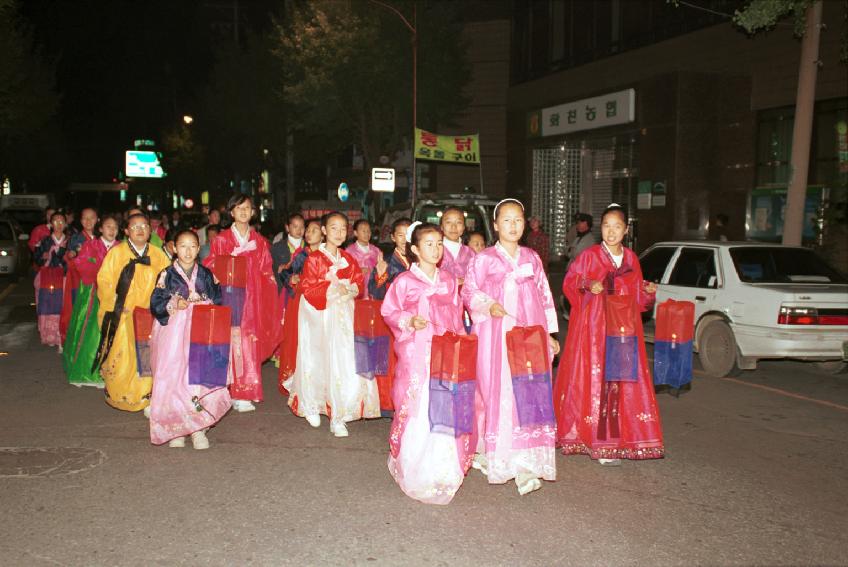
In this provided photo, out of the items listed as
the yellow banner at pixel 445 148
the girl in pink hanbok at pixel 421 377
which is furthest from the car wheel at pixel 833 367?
the yellow banner at pixel 445 148

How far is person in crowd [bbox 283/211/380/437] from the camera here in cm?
667

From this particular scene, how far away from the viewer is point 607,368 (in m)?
5.81

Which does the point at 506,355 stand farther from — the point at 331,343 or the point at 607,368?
the point at 331,343

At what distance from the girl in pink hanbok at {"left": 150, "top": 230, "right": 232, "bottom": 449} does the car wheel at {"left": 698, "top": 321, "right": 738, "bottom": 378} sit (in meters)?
5.49

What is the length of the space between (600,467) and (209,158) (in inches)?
2148

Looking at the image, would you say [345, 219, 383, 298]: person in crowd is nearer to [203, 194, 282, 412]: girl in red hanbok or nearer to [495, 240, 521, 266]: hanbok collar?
[203, 194, 282, 412]: girl in red hanbok

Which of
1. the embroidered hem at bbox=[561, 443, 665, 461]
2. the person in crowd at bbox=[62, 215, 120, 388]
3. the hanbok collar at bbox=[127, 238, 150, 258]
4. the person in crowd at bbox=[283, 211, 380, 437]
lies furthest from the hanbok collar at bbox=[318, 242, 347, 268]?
the person in crowd at bbox=[62, 215, 120, 388]

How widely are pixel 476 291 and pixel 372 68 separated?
24.3m

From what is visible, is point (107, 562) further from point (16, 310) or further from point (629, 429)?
point (16, 310)

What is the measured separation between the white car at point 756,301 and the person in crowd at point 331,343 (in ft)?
13.9

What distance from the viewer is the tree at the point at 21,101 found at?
26.9m

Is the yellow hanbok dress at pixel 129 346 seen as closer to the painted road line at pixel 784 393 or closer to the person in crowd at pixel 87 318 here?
the person in crowd at pixel 87 318

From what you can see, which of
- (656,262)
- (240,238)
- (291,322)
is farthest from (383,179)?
(291,322)

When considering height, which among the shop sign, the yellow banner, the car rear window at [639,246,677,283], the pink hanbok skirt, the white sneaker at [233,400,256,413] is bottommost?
the white sneaker at [233,400,256,413]
